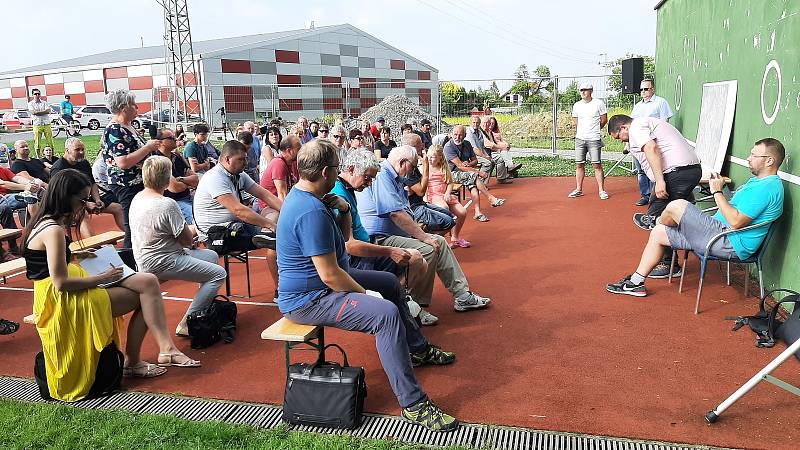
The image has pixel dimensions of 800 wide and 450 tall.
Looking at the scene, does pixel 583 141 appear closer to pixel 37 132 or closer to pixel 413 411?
pixel 413 411

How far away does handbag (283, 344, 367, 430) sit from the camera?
10.2 ft

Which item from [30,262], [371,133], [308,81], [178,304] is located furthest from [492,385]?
[308,81]

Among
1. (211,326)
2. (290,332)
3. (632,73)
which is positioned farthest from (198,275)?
(632,73)

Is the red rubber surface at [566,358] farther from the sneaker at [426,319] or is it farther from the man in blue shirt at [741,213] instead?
the man in blue shirt at [741,213]

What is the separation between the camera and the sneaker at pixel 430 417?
10.1ft

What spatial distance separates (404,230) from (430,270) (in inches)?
16.0

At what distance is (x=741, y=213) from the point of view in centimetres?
449

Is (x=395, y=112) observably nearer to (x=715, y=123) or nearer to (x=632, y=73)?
(x=632, y=73)

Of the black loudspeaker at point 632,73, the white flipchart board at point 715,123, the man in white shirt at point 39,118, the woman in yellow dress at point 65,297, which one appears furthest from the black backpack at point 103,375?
the man in white shirt at point 39,118

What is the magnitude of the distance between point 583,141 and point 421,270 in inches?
258

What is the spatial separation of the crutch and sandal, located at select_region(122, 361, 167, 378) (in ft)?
11.0

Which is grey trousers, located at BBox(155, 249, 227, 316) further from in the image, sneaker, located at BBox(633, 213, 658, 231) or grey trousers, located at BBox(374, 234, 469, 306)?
sneaker, located at BBox(633, 213, 658, 231)

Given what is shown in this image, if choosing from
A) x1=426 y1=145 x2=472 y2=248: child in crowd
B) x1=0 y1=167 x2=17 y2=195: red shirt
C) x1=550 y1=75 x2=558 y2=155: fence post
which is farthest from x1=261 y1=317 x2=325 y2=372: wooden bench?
x1=550 y1=75 x2=558 y2=155: fence post

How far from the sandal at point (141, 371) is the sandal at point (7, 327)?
1.64 metres
